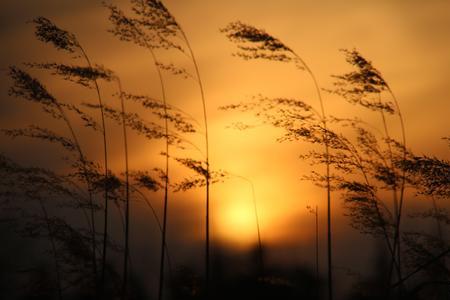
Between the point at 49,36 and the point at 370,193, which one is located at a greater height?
the point at 49,36

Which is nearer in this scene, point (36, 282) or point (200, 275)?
point (200, 275)

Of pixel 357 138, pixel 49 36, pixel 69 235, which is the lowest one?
pixel 69 235

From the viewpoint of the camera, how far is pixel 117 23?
6191 mm

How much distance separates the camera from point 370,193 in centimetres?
545

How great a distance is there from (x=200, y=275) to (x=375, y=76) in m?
2.79

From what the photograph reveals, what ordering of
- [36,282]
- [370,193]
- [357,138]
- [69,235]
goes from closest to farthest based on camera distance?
[370,193], [357,138], [69,235], [36,282]

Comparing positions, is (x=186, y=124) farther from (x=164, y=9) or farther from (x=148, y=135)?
(x=164, y=9)

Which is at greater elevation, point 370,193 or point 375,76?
point 375,76

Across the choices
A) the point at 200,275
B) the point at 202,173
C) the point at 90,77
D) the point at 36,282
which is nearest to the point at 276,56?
the point at 202,173

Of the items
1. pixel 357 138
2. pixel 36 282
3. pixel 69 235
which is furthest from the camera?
pixel 36 282

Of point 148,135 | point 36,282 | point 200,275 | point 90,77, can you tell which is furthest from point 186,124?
point 36,282

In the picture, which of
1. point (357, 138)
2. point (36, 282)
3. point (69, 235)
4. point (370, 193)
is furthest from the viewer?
point (36, 282)

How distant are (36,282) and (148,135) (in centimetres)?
225

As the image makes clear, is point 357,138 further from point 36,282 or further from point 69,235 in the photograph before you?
point 36,282
